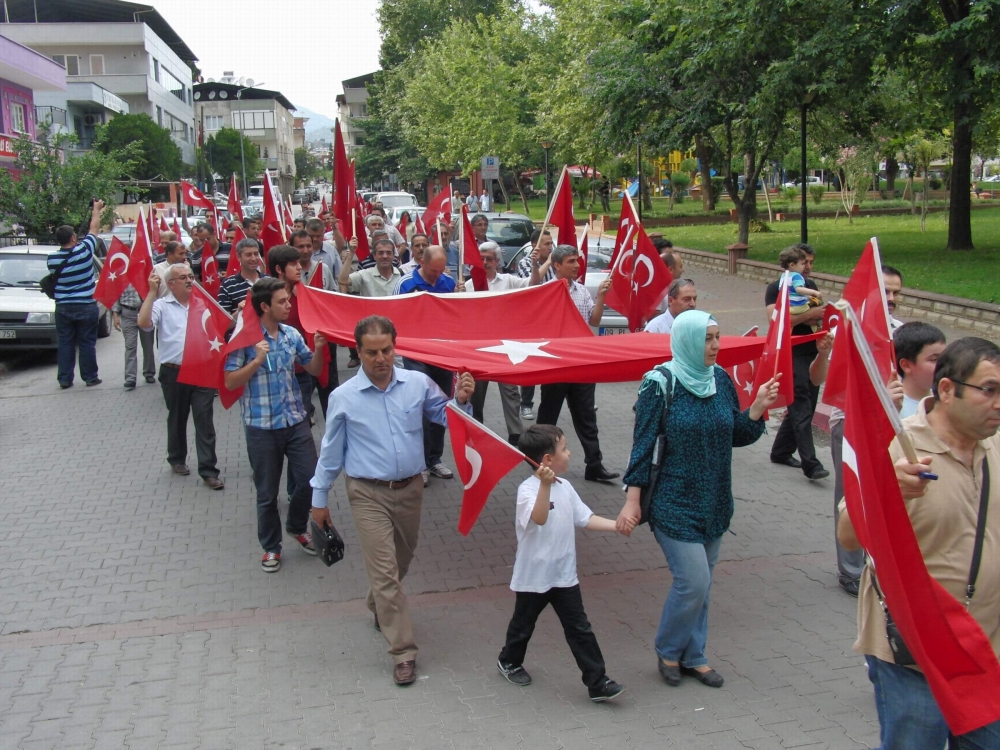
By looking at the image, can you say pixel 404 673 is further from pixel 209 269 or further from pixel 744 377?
pixel 209 269

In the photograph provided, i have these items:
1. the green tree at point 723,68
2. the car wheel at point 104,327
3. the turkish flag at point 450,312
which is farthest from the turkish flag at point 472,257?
the green tree at point 723,68

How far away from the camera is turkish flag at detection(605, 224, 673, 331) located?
8.52m

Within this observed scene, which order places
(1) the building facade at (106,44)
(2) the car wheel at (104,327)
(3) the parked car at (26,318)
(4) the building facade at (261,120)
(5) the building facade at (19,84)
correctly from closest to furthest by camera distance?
(3) the parked car at (26,318), (2) the car wheel at (104,327), (5) the building facade at (19,84), (1) the building facade at (106,44), (4) the building facade at (261,120)

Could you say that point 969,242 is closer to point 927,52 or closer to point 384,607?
point 927,52

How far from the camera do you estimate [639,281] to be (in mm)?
8586

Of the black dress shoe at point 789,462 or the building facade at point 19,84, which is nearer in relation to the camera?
the black dress shoe at point 789,462

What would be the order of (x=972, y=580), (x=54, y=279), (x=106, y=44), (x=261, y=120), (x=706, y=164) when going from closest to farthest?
(x=972, y=580) < (x=54, y=279) < (x=706, y=164) < (x=106, y=44) < (x=261, y=120)

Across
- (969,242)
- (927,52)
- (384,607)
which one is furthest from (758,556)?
(969,242)

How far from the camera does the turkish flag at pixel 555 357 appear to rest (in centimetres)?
594

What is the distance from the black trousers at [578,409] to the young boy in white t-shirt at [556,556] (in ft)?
10.6

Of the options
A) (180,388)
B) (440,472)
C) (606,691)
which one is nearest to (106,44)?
(180,388)

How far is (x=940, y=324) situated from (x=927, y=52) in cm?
733

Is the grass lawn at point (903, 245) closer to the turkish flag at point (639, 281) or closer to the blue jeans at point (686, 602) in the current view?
the turkish flag at point (639, 281)

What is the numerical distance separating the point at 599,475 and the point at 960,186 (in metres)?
16.0
